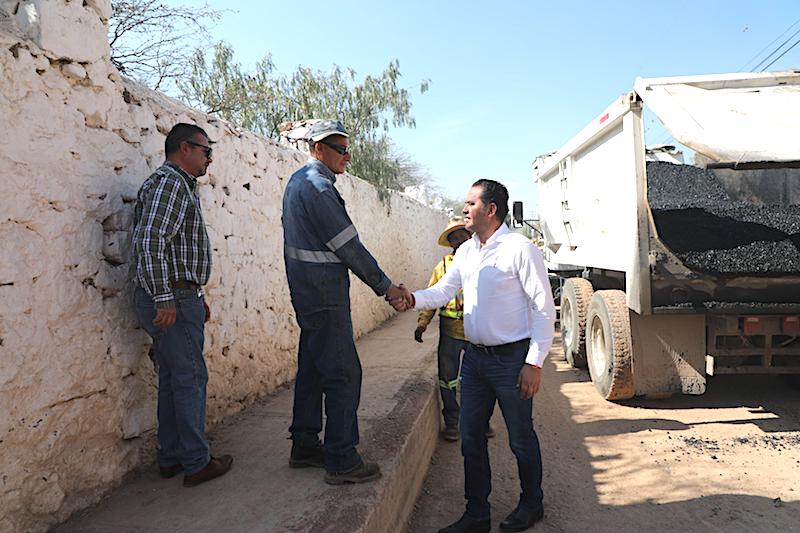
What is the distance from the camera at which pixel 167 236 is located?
2.59m

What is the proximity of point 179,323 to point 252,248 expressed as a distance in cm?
185

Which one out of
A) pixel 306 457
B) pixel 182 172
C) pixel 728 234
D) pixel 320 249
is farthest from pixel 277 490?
pixel 728 234

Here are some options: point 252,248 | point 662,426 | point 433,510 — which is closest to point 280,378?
point 252,248

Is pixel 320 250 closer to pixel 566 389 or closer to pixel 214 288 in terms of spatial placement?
pixel 214 288

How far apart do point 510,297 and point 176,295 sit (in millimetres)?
1635

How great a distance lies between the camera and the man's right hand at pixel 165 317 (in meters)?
2.52

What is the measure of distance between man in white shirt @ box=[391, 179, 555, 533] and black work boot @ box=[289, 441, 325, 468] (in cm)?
76

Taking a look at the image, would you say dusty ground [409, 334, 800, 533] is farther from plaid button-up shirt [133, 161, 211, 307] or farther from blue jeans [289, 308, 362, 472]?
plaid button-up shirt [133, 161, 211, 307]

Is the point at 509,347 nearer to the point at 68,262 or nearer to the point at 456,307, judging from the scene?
the point at 456,307

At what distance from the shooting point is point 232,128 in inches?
168

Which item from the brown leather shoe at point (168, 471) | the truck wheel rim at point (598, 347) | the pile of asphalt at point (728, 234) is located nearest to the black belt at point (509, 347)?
the brown leather shoe at point (168, 471)

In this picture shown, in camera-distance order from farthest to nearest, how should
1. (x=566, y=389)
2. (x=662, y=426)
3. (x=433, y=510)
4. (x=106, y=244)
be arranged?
(x=566, y=389) < (x=662, y=426) < (x=433, y=510) < (x=106, y=244)

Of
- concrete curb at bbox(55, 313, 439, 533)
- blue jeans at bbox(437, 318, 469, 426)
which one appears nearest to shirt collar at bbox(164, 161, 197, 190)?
concrete curb at bbox(55, 313, 439, 533)

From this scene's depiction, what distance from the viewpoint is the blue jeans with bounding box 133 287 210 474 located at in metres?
2.63
